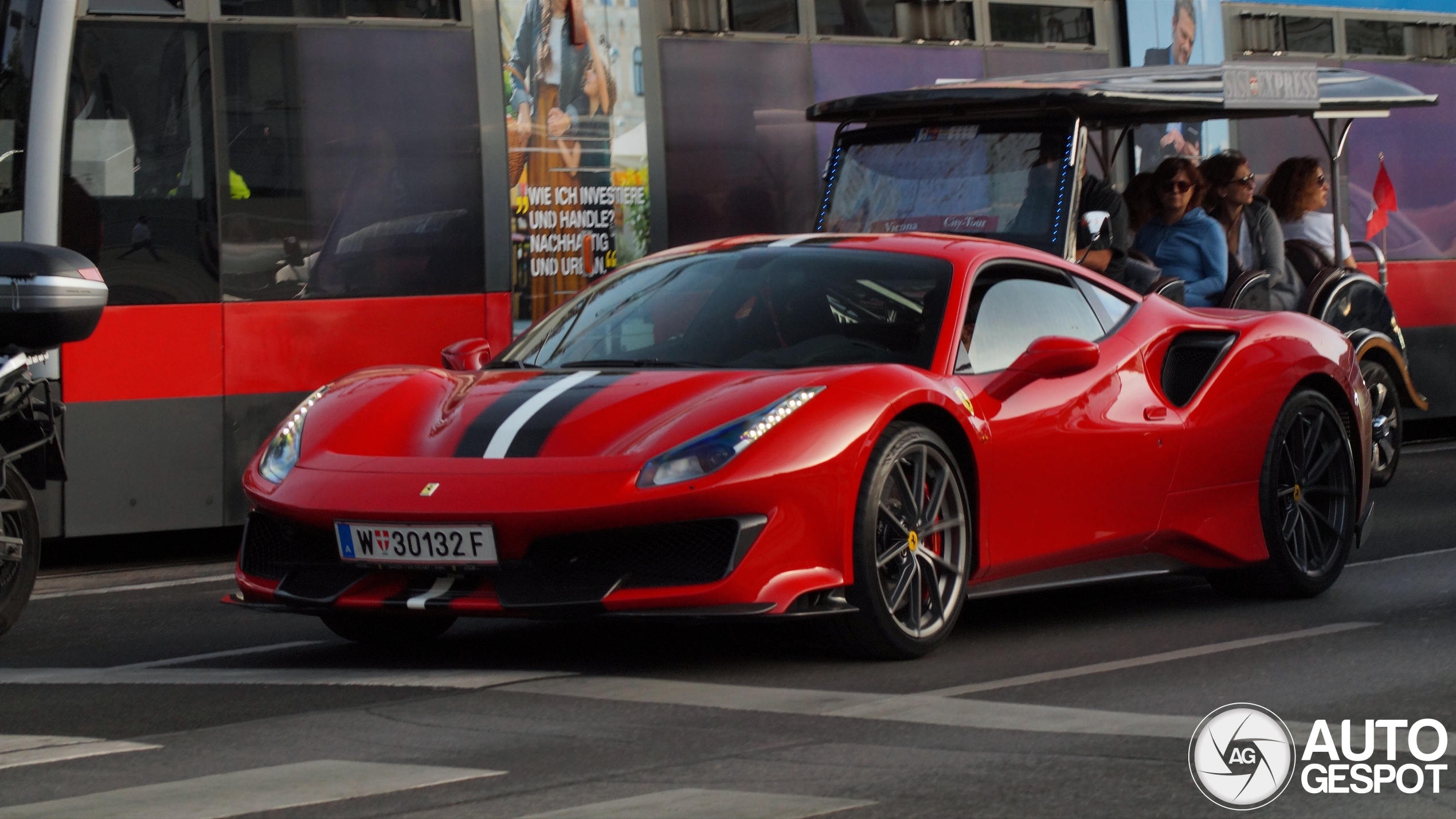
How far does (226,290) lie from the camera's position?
36.8 ft

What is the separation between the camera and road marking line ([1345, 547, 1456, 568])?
31.3 feet

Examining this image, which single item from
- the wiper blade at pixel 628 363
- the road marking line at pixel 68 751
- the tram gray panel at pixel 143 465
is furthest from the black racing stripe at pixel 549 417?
the tram gray panel at pixel 143 465

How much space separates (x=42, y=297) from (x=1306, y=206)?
850cm

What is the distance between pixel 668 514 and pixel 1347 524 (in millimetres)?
3506

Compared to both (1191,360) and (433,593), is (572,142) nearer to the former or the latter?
(1191,360)

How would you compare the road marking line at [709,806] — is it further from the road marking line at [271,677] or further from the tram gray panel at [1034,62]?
the tram gray panel at [1034,62]

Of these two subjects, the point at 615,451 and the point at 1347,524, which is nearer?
the point at 615,451

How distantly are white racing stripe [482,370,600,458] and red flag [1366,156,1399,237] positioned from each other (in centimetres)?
1088

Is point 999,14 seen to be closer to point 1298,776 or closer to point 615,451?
point 615,451

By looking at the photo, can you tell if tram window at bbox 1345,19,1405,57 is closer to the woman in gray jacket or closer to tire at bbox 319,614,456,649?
the woman in gray jacket

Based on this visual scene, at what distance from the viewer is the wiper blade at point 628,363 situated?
7.14 metres

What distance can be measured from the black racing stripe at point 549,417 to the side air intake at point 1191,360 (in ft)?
7.38

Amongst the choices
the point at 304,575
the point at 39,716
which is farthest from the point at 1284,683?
the point at 39,716

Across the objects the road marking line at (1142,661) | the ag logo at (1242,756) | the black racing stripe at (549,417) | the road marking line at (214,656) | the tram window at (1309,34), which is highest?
the tram window at (1309,34)
